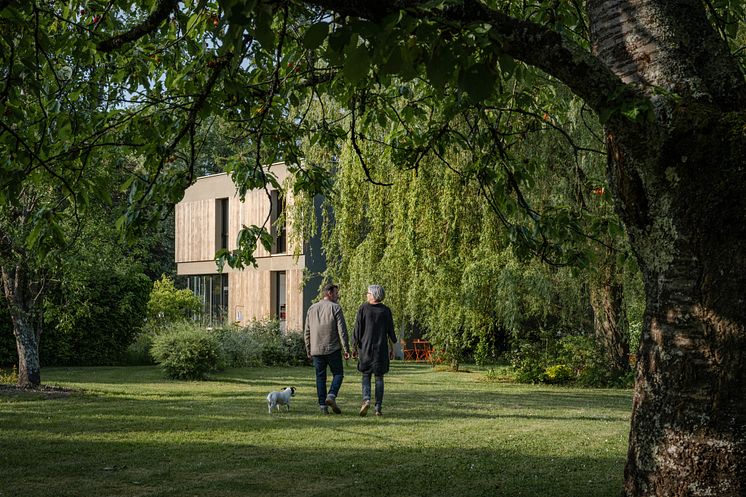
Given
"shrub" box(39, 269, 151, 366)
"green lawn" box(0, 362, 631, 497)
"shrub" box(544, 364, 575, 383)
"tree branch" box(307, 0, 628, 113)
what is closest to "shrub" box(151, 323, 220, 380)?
"green lawn" box(0, 362, 631, 497)

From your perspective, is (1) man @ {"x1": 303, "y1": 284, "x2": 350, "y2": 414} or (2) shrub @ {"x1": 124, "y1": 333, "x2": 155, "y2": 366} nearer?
(1) man @ {"x1": 303, "y1": 284, "x2": 350, "y2": 414}

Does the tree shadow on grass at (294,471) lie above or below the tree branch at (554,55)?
below

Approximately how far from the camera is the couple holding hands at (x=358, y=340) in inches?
463

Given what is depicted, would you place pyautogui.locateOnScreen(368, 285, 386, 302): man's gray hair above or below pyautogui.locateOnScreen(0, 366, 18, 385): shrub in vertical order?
above

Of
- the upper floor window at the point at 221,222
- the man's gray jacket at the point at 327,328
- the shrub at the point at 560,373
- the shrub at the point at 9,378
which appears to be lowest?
the shrub at the point at 560,373

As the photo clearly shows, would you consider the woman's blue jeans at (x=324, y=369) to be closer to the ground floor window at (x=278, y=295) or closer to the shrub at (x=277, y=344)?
the shrub at (x=277, y=344)

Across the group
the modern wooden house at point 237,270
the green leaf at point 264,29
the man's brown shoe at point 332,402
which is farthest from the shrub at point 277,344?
the green leaf at point 264,29

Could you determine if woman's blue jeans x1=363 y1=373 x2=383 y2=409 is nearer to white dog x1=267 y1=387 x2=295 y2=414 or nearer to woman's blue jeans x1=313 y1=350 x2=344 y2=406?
woman's blue jeans x1=313 y1=350 x2=344 y2=406

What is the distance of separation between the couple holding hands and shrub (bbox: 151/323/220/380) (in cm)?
800

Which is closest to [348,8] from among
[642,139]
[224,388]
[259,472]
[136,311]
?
[642,139]

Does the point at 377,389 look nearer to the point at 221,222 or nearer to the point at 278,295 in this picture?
the point at 278,295

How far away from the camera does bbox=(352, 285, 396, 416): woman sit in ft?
38.4

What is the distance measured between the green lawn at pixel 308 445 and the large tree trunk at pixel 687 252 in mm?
2786

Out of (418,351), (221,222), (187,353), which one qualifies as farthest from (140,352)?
(418,351)
